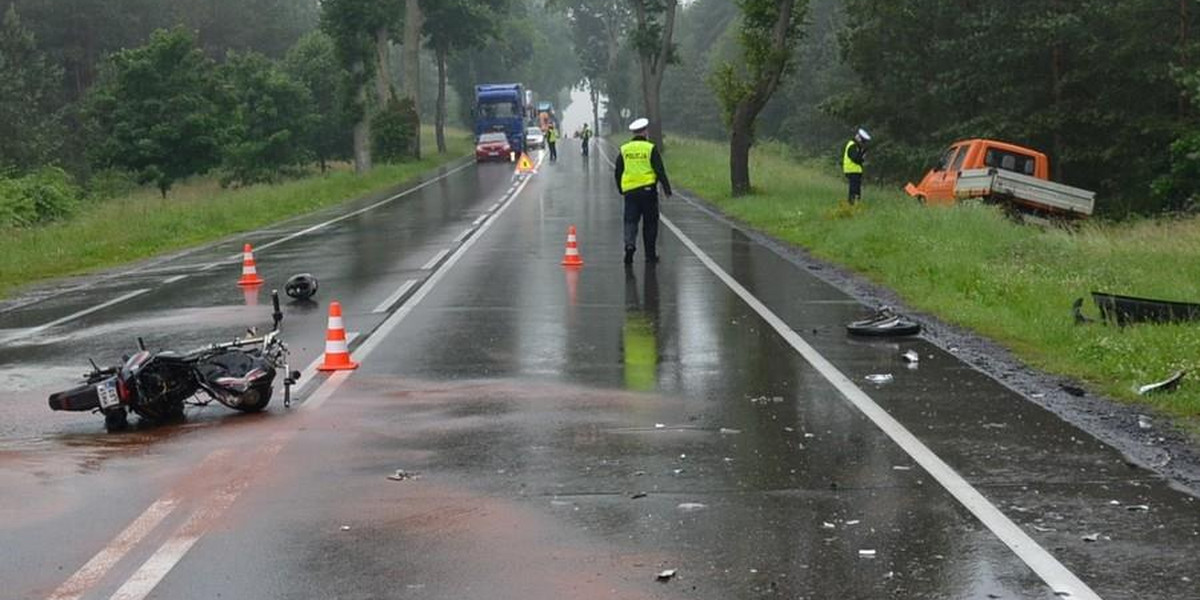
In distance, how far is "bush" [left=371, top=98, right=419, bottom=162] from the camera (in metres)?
66.9

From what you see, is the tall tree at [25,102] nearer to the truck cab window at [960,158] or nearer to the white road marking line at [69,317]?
the truck cab window at [960,158]

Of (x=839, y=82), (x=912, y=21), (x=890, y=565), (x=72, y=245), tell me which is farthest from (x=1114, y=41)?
(x=890, y=565)

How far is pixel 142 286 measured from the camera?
62.7 ft

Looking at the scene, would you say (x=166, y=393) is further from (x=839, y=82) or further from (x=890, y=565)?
(x=839, y=82)

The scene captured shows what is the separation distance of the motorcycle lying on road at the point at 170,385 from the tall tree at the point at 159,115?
160 ft

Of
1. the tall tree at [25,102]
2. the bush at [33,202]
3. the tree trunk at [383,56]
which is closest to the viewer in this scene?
the bush at [33,202]

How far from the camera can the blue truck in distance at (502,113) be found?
248ft

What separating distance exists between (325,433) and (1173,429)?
5.01 meters

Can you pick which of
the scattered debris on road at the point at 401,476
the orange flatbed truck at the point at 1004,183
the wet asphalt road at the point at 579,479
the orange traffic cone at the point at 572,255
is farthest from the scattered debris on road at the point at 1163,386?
the orange flatbed truck at the point at 1004,183

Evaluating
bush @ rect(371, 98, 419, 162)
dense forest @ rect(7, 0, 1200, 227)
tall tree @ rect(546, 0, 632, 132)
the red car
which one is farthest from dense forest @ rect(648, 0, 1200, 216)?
tall tree @ rect(546, 0, 632, 132)

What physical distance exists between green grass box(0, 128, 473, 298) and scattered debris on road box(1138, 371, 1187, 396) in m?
15.1

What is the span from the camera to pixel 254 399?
9336 millimetres

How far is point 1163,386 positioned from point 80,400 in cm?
695

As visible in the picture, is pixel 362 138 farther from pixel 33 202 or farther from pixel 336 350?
pixel 336 350
